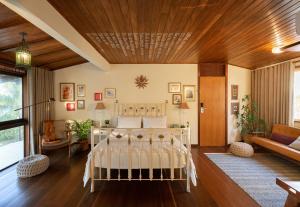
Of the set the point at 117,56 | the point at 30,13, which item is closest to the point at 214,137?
the point at 117,56

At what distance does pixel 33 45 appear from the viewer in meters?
3.28

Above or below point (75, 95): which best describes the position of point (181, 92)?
above

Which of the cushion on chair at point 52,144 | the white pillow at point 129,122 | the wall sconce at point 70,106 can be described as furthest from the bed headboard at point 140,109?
the cushion on chair at point 52,144

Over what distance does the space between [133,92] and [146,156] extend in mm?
2879

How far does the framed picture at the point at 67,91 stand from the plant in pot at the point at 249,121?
5211 mm

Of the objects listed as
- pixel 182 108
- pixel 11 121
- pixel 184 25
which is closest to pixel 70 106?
pixel 11 121

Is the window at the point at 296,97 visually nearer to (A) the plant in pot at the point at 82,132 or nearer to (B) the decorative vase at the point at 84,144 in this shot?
(A) the plant in pot at the point at 82,132

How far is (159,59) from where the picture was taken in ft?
16.2

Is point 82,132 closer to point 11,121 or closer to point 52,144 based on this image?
point 52,144

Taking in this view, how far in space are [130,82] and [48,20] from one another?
11.5 feet

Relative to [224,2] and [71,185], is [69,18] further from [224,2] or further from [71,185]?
[71,185]

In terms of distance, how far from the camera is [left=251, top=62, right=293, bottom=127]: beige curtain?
4.51 m

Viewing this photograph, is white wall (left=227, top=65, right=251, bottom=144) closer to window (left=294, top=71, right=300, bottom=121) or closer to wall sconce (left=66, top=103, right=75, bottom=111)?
window (left=294, top=71, right=300, bottom=121)

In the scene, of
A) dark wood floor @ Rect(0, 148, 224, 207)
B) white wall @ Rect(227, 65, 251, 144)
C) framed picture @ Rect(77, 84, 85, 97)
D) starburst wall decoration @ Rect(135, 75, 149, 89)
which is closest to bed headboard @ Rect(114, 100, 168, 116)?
starburst wall decoration @ Rect(135, 75, 149, 89)
